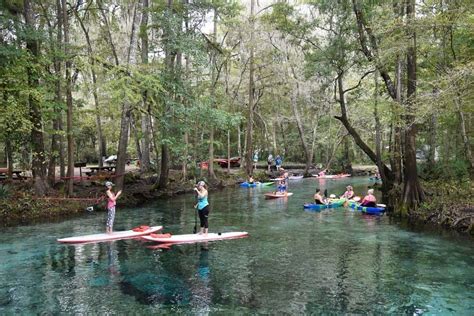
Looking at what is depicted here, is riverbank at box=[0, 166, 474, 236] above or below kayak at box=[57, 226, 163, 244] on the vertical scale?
above

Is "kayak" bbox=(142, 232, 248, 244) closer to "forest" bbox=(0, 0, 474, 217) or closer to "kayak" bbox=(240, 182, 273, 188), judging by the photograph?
"forest" bbox=(0, 0, 474, 217)

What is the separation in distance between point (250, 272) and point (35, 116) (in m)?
12.9

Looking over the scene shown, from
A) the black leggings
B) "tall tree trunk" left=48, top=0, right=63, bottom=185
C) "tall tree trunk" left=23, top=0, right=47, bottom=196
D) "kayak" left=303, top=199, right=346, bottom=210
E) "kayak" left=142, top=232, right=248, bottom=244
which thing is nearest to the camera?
the black leggings

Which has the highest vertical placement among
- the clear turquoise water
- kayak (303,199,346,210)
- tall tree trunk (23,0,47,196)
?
tall tree trunk (23,0,47,196)

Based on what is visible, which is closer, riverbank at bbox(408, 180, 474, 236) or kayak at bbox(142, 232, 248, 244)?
kayak at bbox(142, 232, 248, 244)

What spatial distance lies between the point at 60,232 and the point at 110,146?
34728 millimetres

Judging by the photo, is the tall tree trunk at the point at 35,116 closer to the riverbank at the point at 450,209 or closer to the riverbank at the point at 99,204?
the riverbank at the point at 99,204

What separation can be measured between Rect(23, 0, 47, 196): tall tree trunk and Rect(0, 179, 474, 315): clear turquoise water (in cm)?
363

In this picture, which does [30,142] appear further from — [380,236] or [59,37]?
[380,236]

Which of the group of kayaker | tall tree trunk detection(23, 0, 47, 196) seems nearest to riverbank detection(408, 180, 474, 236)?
the group of kayaker

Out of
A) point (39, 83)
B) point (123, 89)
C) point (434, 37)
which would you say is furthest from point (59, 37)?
point (434, 37)

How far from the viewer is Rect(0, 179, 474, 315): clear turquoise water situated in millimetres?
8492

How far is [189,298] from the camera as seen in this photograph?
347 inches

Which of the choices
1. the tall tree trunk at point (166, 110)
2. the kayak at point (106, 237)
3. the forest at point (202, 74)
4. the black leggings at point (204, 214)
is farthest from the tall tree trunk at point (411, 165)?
the tall tree trunk at point (166, 110)
